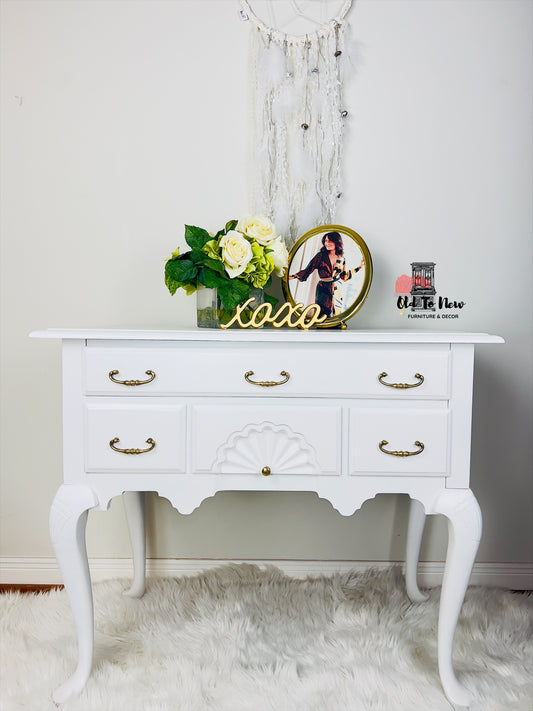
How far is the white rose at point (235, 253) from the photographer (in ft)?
4.70

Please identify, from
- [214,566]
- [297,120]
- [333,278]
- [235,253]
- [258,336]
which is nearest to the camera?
[258,336]

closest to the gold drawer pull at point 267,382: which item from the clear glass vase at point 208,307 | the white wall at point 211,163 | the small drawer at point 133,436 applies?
the small drawer at point 133,436

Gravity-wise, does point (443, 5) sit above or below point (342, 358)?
above

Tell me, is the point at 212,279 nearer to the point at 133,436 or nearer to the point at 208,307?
the point at 208,307

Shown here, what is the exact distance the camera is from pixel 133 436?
1.30 meters

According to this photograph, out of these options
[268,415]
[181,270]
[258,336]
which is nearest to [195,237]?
[181,270]

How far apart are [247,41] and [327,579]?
1.78 meters

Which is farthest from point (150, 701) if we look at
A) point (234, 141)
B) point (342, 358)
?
point (234, 141)

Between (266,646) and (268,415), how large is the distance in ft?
2.20

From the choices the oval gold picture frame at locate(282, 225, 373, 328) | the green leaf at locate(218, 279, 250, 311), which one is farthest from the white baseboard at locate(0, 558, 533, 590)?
the green leaf at locate(218, 279, 250, 311)

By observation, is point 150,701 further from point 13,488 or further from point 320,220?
point 320,220

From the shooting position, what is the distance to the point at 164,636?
5.10ft

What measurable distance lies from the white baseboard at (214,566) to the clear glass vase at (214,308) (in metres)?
0.89

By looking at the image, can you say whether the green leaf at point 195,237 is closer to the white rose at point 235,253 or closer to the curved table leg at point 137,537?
the white rose at point 235,253
